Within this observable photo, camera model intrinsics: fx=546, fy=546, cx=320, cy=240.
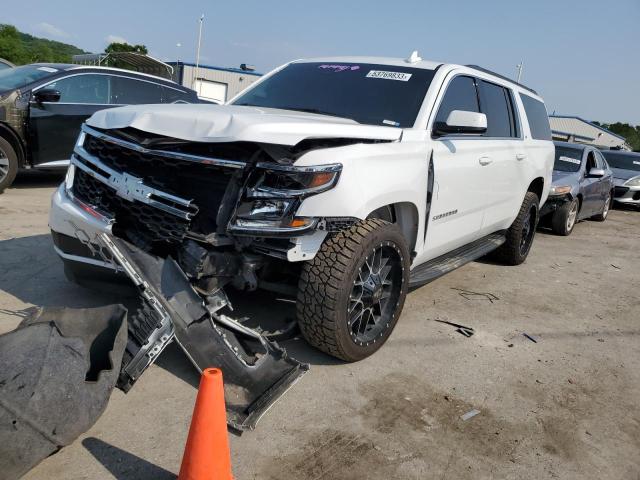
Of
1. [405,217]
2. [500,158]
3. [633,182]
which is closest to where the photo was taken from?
[405,217]

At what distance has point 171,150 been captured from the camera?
2891mm

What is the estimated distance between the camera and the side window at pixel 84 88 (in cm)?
745

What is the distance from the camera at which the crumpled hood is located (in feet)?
8.81

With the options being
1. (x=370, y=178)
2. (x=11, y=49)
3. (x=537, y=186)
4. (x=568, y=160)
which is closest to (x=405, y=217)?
(x=370, y=178)

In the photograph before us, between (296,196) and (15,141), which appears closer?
(296,196)

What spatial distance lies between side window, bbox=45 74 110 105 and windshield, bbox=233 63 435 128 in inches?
162

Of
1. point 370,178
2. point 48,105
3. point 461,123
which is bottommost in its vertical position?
point 48,105

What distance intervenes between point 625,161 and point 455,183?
1312 centimetres

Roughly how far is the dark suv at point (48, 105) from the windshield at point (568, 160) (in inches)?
289

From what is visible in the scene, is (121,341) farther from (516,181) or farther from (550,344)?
(516,181)

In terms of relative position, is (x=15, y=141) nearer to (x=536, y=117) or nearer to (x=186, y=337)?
(x=186, y=337)

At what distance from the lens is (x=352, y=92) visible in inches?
161

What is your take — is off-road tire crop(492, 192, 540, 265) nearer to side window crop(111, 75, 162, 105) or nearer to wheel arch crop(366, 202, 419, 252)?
wheel arch crop(366, 202, 419, 252)

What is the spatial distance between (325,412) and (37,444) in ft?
4.43
